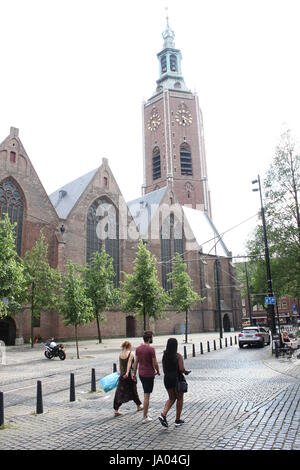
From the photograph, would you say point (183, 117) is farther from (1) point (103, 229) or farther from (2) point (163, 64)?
(1) point (103, 229)

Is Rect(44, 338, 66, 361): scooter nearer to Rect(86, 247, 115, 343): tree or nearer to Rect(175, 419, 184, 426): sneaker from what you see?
Rect(86, 247, 115, 343): tree

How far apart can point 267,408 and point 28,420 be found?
15.8 feet

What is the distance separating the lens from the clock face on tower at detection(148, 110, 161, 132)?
69.8 meters

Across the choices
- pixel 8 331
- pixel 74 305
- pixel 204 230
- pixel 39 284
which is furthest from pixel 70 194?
pixel 204 230

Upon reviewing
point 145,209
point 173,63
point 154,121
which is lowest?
point 145,209

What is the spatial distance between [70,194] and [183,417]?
39.8 metres

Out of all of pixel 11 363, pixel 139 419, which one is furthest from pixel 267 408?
pixel 11 363

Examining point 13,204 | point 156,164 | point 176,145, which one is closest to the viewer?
point 13,204

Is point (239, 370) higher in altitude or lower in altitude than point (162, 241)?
lower

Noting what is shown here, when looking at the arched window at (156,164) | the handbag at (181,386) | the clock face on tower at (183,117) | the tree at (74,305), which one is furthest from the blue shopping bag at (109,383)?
the clock face on tower at (183,117)

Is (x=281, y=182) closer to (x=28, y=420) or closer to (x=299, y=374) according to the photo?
(x=299, y=374)

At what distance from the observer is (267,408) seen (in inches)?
295

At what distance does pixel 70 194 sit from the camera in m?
44.6

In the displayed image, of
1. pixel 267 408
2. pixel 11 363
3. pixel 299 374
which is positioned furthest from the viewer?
pixel 11 363
